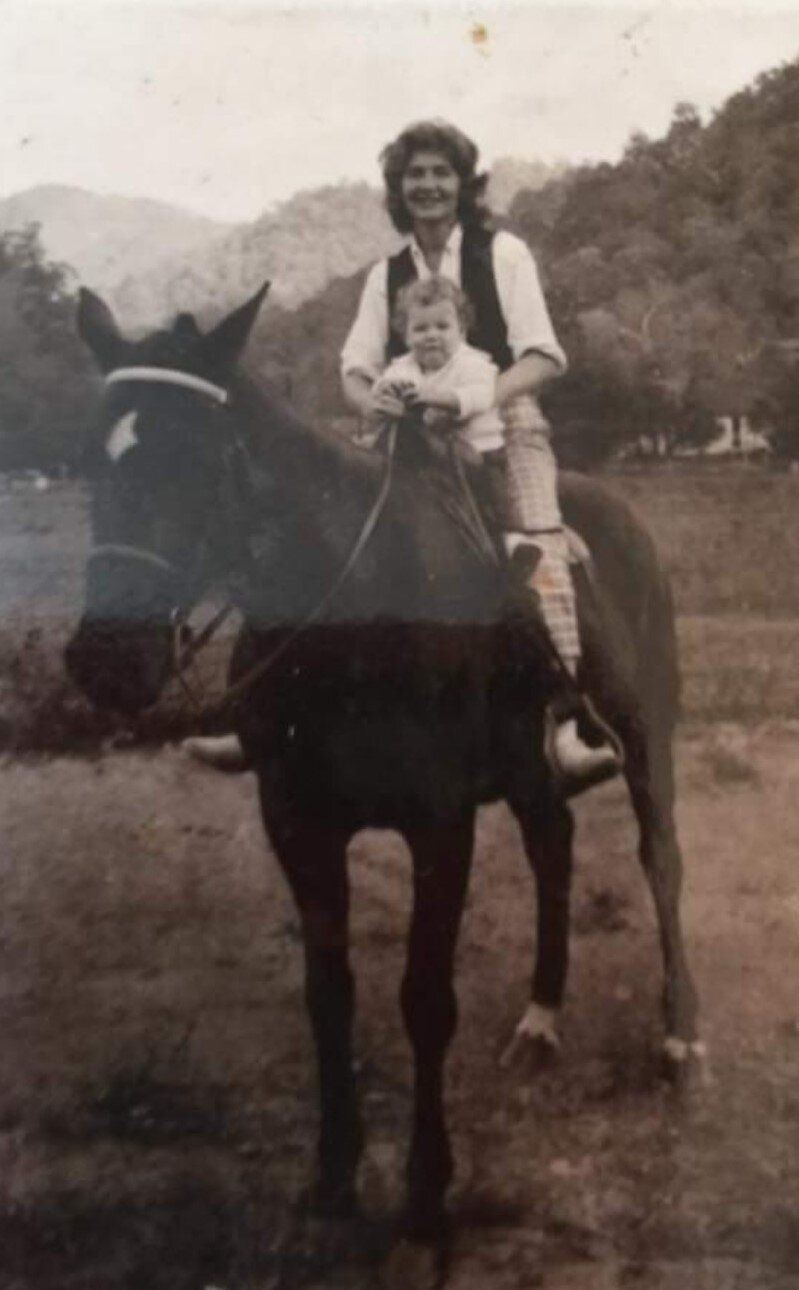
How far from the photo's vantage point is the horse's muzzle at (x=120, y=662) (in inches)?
119

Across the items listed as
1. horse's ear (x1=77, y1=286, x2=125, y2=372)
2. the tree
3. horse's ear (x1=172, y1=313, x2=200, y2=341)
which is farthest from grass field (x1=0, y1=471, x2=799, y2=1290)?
horse's ear (x1=172, y1=313, x2=200, y2=341)

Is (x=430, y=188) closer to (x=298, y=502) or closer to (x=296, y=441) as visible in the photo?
(x=296, y=441)

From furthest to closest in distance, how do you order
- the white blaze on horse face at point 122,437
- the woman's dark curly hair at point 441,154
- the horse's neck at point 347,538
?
the woman's dark curly hair at point 441,154
the horse's neck at point 347,538
the white blaze on horse face at point 122,437

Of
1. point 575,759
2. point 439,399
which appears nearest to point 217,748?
point 575,759

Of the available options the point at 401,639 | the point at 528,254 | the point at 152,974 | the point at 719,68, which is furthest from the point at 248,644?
the point at 719,68

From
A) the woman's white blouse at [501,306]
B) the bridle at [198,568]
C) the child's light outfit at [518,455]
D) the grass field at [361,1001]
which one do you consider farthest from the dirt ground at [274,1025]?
the woman's white blouse at [501,306]

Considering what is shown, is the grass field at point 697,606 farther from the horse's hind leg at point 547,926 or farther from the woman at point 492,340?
the horse's hind leg at point 547,926

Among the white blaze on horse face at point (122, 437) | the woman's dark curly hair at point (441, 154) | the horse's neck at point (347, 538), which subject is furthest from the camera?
the woman's dark curly hair at point (441, 154)

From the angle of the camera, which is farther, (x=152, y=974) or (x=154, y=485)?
(x=152, y=974)

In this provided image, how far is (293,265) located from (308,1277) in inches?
82.5

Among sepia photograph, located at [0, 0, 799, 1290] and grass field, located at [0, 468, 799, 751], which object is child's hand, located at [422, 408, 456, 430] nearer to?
sepia photograph, located at [0, 0, 799, 1290]

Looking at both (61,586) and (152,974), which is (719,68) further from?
(152,974)

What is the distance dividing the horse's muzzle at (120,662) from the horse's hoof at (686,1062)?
1319mm

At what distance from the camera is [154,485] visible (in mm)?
2953
